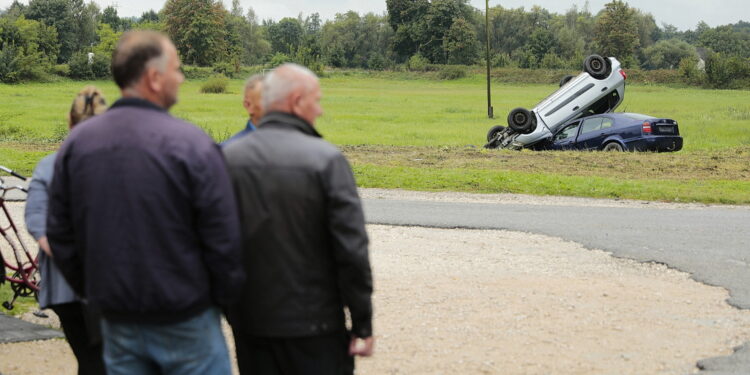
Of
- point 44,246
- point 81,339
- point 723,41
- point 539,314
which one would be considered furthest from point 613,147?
point 723,41

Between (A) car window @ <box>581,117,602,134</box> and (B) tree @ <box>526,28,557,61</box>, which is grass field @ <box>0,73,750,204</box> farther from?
(B) tree @ <box>526,28,557,61</box>

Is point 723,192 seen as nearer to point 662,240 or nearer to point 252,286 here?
point 662,240

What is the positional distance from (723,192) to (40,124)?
28.3m

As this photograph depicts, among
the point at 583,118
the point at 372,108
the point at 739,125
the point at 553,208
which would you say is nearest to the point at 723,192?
the point at 553,208

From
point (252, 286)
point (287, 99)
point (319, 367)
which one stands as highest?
point (287, 99)

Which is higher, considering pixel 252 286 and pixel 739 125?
pixel 252 286

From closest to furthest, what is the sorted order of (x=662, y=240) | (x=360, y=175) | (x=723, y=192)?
(x=662, y=240) → (x=723, y=192) → (x=360, y=175)

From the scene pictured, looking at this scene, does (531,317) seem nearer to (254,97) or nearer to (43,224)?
(254,97)

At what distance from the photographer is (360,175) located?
1931 cm

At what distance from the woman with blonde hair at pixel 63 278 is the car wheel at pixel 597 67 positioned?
819 inches

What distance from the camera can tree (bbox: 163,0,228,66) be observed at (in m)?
99.5

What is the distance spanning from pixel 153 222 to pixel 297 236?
58 centimetres

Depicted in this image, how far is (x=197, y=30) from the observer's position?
98562 millimetres

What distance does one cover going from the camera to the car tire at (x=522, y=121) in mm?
25000
